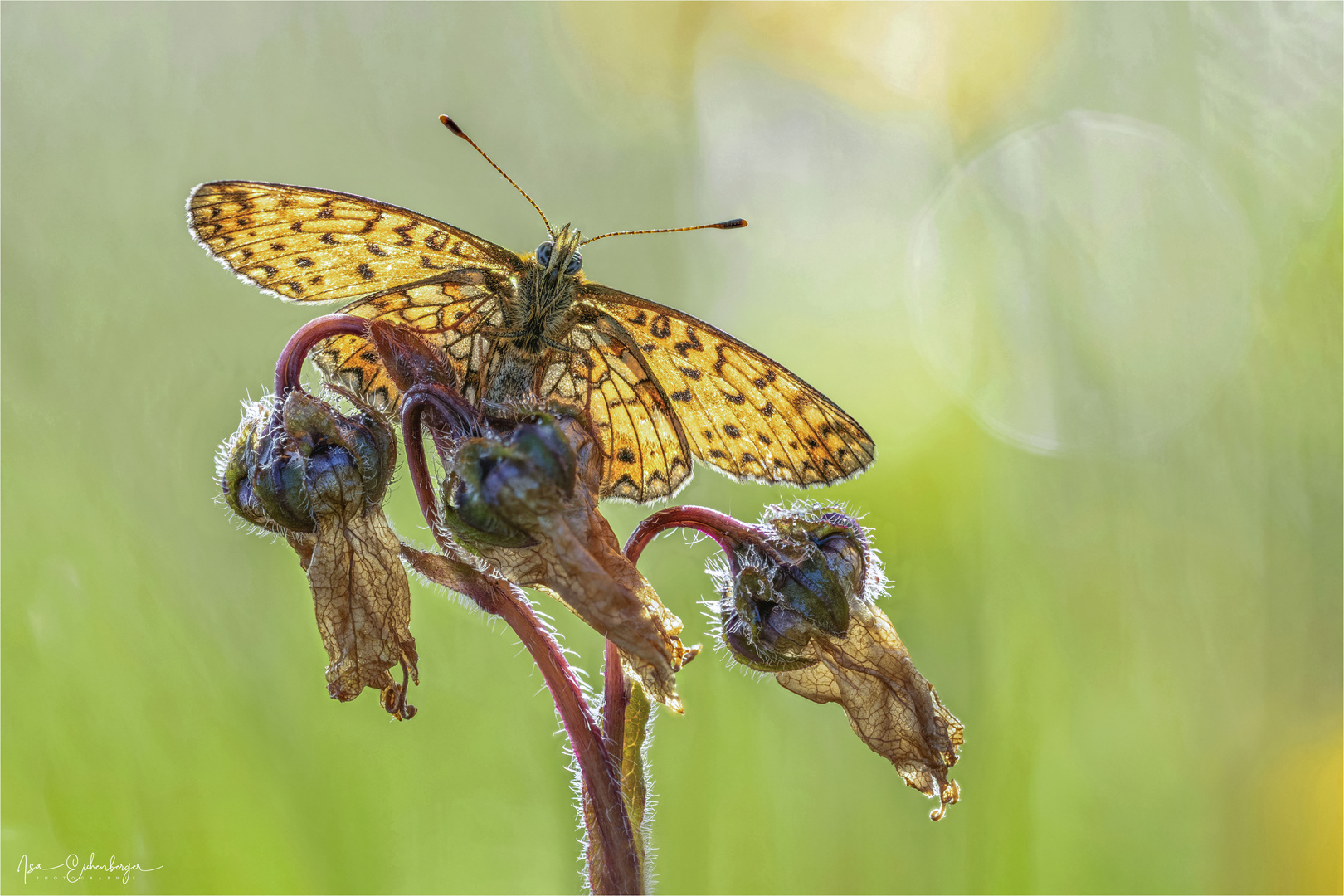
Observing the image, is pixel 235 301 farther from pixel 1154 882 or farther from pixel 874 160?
pixel 1154 882

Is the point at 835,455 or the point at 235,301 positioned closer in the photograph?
the point at 835,455

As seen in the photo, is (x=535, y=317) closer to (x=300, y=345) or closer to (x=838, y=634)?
(x=300, y=345)

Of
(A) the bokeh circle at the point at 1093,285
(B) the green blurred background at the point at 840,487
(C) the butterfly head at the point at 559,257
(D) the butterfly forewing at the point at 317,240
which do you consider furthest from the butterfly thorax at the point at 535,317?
(A) the bokeh circle at the point at 1093,285

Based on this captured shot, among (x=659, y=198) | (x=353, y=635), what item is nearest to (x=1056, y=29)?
(x=659, y=198)

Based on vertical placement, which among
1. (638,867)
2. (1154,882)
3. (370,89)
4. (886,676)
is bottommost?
(1154,882)

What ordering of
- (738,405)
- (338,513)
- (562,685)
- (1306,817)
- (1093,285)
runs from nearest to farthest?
(338,513) → (562,685) → (738,405) → (1306,817) → (1093,285)

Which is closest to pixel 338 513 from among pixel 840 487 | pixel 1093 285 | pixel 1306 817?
pixel 840 487
